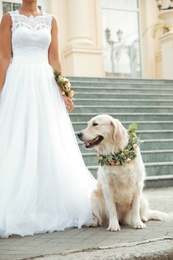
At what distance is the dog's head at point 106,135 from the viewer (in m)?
4.19

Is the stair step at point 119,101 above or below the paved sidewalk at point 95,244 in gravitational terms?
above

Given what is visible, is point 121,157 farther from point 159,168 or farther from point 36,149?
point 159,168

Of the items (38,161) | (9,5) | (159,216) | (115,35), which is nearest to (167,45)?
(115,35)

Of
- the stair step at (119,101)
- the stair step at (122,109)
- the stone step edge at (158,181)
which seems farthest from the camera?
the stair step at (119,101)

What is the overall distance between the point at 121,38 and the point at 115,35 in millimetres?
263

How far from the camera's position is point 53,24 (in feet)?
15.5

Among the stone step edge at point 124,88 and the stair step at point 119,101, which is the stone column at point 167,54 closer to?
the stone step edge at point 124,88

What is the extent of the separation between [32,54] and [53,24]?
375 mm

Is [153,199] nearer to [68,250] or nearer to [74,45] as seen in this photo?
[68,250]

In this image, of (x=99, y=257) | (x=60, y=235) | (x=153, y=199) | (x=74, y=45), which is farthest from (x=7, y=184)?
(x=74, y=45)

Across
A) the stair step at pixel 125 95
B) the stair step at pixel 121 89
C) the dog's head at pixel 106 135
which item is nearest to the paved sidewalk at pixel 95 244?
the dog's head at pixel 106 135

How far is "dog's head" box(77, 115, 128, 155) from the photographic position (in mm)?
4191

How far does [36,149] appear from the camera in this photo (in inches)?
173

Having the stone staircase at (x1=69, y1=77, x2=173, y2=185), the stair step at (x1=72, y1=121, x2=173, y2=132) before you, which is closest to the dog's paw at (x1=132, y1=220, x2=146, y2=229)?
the stone staircase at (x1=69, y1=77, x2=173, y2=185)
